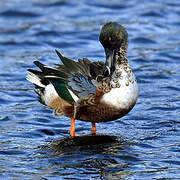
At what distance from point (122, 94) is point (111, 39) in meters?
0.75

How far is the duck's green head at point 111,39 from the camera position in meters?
8.04

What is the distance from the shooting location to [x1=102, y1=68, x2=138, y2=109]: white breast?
7906 millimetres

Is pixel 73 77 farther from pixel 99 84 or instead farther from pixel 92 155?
pixel 92 155

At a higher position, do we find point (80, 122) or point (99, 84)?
point (99, 84)

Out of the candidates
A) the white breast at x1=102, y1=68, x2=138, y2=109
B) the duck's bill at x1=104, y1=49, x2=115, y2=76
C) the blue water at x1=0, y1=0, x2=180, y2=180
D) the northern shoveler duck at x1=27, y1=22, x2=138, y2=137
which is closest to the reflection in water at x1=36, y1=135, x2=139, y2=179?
the blue water at x1=0, y1=0, x2=180, y2=180

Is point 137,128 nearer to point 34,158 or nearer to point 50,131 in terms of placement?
point 50,131

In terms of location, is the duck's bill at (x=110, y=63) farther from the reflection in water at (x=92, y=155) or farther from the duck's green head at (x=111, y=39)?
the reflection in water at (x=92, y=155)

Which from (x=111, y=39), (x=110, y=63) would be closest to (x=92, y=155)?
(x=110, y=63)

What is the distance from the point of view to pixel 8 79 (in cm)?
1174

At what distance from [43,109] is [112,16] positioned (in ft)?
21.3

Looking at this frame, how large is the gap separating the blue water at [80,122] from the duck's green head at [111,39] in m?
1.13

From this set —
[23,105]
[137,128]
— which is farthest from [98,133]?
[23,105]

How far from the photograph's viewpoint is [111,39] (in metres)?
8.09

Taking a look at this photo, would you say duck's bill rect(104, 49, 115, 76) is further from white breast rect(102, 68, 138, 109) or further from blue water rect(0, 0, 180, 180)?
blue water rect(0, 0, 180, 180)
